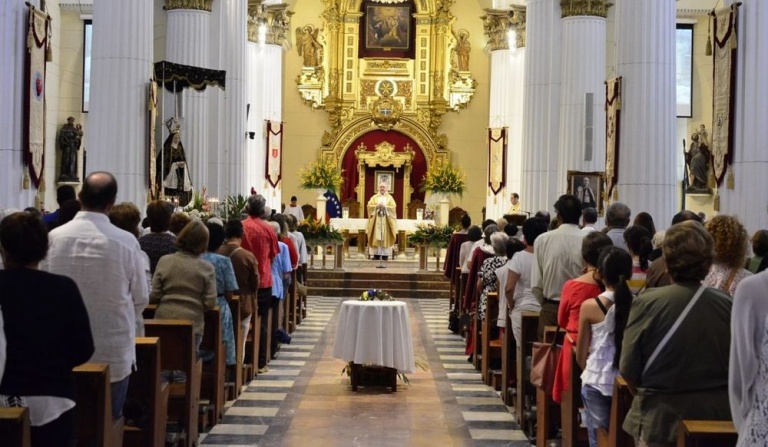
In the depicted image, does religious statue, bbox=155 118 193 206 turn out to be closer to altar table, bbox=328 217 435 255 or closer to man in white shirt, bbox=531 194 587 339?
man in white shirt, bbox=531 194 587 339

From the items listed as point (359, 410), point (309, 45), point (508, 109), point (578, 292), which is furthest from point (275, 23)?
point (578, 292)

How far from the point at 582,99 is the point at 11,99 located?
11.6 metres

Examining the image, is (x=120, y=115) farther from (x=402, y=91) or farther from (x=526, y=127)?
(x=402, y=91)

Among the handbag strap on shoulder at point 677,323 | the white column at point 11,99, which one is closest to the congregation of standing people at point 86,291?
the handbag strap on shoulder at point 677,323

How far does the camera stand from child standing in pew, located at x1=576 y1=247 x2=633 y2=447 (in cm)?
626

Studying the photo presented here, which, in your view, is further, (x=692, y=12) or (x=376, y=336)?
(x=692, y=12)

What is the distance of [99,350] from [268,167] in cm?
2532

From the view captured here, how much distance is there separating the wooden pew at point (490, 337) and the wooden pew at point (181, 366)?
13.3ft

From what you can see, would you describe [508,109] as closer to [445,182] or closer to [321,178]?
[445,182]

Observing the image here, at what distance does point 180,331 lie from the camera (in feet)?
26.0

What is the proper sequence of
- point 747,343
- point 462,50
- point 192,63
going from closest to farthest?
1. point 747,343
2. point 192,63
3. point 462,50

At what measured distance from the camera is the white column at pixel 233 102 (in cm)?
2170

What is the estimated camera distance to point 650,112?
563 inches

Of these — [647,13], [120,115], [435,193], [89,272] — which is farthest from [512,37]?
[89,272]
